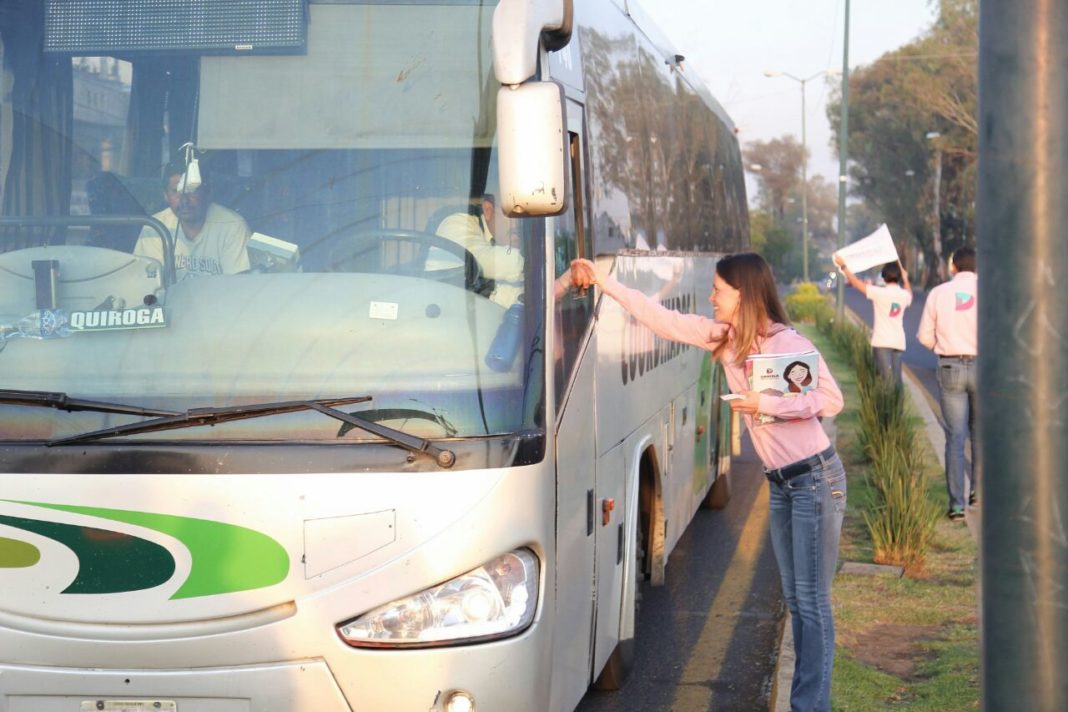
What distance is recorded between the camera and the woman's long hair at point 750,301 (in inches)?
210

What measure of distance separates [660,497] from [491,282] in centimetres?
298

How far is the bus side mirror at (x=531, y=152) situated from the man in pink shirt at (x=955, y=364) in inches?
259

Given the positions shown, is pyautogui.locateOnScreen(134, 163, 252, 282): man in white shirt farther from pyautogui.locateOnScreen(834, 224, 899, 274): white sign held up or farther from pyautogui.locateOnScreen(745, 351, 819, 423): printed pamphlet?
pyautogui.locateOnScreen(834, 224, 899, 274): white sign held up

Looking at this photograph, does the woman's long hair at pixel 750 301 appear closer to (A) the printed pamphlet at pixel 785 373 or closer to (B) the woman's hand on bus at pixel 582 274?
(A) the printed pamphlet at pixel 785 373

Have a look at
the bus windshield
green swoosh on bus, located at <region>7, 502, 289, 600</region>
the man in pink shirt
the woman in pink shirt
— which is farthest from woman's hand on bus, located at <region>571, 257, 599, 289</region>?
the man in pink shirt

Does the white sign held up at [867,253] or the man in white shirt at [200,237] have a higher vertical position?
the white sign held up at [867,253]

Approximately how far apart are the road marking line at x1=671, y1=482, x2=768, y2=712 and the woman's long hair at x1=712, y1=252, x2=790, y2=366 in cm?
189

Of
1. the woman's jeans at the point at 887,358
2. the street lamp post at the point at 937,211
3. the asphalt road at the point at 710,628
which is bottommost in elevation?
the asphalt road at the point at 710,628

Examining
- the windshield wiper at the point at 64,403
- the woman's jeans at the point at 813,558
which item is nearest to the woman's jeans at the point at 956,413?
the woman's jeans at the point at 813,558

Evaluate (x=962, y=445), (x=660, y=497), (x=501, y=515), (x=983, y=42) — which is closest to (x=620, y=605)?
(x=660, y=497)

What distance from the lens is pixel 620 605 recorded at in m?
5.82

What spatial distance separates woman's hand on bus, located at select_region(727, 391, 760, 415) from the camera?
523 cm

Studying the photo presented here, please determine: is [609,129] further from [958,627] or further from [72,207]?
[958,627]

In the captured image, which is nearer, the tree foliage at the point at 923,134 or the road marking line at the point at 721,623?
the road marking line at the point at 721,623
